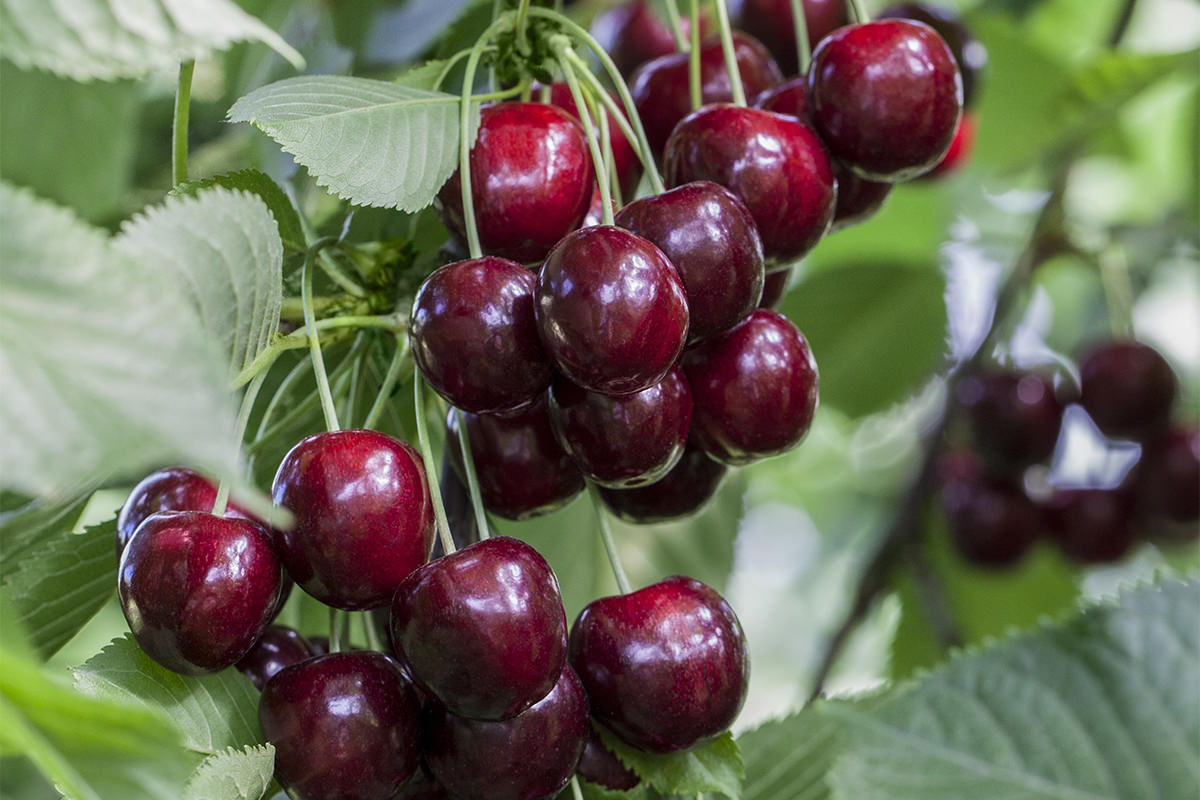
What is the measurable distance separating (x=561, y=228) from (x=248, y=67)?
1.70ft

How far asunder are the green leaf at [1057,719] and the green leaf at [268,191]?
0.42 meters

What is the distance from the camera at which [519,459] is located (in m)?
0.59

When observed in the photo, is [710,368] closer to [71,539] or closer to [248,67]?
[71,539]

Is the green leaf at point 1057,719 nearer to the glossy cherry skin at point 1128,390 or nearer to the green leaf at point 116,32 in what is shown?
the green leaf at point 116,32

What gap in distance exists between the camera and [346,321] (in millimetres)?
593

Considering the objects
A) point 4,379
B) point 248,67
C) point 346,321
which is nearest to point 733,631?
point 346,321

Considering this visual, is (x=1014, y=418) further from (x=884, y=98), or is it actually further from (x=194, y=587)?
(x=194, y=587)

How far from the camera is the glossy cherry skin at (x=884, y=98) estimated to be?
0.62 m

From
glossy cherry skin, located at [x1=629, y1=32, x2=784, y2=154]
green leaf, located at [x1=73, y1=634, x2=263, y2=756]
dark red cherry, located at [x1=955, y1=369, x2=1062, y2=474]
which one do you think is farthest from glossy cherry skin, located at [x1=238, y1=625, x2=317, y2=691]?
dark red cherry, located at [x1=955, y1=369, x2=1062, y2=474]

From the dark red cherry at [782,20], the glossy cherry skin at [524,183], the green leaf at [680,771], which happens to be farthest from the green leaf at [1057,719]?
the dark red cherry at [782,20]

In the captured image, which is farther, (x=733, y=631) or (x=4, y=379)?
(x=733, y=631)

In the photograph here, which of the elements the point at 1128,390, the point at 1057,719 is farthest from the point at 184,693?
the point at 1128,390

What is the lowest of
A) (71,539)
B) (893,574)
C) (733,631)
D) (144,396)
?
(893,574)

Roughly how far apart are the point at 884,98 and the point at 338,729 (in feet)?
1.36
